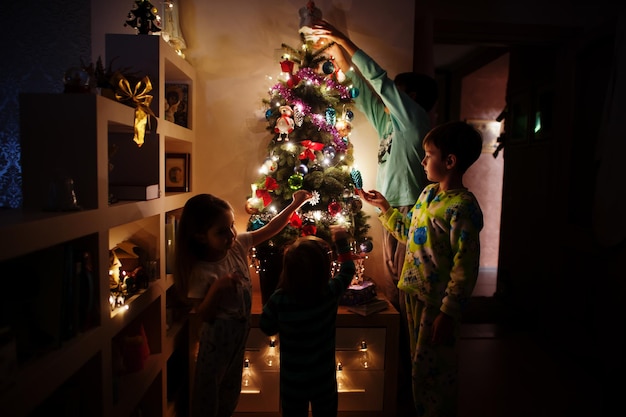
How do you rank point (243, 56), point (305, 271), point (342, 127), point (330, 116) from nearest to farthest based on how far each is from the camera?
point (305, 271) → point (330, 116) → point (342, 127) → point (243, 56)

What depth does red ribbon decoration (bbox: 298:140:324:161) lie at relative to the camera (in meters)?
2.07

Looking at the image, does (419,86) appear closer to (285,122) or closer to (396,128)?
(396,128)

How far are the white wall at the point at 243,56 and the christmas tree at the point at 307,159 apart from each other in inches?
10.7

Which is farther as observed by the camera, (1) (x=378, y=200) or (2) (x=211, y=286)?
(1) (x=378, y=200)

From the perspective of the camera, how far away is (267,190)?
2.11m

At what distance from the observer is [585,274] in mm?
2836

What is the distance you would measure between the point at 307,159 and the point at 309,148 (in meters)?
0.08

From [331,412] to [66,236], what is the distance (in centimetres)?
109

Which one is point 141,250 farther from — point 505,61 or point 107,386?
point 505,61

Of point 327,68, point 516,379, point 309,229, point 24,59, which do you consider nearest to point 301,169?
point 309,229

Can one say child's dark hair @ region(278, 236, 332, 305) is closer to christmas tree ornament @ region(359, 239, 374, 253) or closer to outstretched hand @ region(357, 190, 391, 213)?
outstretched hand @ region(357, 190, 391, 213)

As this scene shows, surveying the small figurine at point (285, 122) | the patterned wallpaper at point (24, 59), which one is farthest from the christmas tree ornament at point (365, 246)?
the patterned wallpaper at point (24, 59)

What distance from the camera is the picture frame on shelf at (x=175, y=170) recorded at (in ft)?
7.34

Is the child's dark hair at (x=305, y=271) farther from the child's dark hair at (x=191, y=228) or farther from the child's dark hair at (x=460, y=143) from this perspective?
the child's dark hair at (x=460, y=143)
